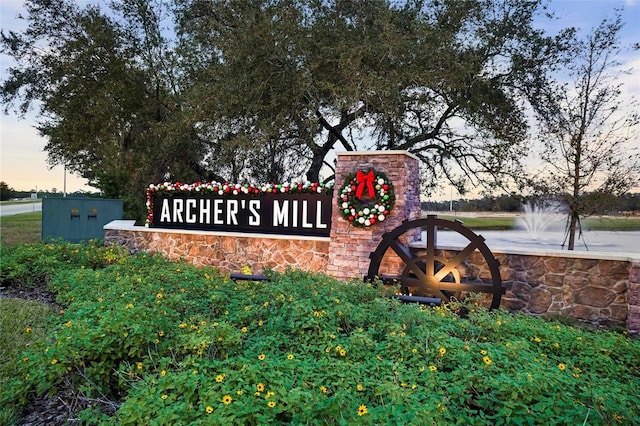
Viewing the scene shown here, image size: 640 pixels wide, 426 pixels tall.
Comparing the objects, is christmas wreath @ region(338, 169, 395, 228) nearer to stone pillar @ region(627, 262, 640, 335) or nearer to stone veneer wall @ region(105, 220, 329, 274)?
stone veneer wall @ region(105, 220, 329, 274)

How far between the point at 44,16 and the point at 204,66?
16.4 ft

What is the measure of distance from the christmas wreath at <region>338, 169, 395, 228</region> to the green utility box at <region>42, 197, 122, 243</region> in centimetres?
704

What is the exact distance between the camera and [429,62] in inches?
366

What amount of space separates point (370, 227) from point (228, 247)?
2874 mm

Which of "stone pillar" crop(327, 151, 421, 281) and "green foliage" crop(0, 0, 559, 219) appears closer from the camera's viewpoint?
"stone pillar" crop(327, 151, 421, 281)

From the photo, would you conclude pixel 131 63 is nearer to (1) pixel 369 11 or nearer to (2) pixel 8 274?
(1) pixel 369 11

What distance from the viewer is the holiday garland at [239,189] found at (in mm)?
7293

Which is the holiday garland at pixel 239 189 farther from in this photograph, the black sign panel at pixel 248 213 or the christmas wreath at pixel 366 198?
the christmas wreath at pixel 366 198

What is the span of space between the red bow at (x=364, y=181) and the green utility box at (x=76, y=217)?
7.20 meters

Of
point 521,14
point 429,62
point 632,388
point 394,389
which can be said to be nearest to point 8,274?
point 394,389

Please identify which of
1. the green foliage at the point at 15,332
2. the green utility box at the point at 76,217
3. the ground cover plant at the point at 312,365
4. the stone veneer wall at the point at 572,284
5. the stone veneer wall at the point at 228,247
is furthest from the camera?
the green utility box at the point at 76,217

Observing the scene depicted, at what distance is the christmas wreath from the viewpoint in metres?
6.39

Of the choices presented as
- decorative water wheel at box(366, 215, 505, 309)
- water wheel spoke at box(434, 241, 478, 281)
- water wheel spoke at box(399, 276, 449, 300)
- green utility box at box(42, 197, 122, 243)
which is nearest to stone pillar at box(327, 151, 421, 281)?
decorative water wheel at box(366, 215, 505, 309)

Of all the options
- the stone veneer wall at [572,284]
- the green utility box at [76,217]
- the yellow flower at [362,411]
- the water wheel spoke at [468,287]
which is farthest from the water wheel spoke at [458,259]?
the green utility box at [76,217]
